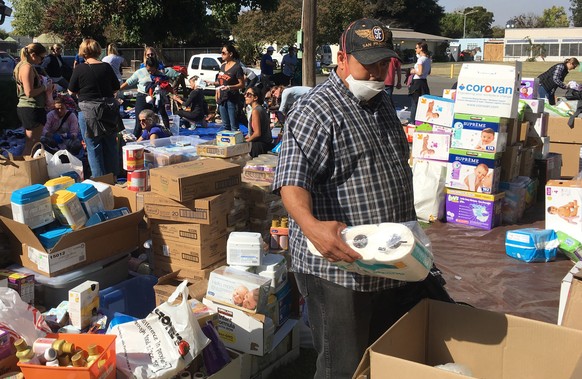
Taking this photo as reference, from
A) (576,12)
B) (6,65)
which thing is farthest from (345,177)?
(576,12)

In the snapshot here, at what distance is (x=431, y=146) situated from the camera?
7.02 meters

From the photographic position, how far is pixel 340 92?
2.38 meters

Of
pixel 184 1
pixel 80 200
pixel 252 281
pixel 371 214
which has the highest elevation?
pixel 184 1

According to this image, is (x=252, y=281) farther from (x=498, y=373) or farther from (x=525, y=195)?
(x=525, y=195)

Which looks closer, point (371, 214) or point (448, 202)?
point (371, 214)

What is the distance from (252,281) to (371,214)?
1.43 metres

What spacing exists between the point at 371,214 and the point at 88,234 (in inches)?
96.1

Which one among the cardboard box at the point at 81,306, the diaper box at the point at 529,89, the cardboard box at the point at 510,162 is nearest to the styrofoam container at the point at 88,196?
the cardboard box at the point at 81,306

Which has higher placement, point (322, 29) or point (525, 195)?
point (322, 29)

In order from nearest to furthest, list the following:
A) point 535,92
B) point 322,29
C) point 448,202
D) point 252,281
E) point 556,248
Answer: point 252,281 → point 556,248 → point 448,202 → point 535,92 → point 322,29

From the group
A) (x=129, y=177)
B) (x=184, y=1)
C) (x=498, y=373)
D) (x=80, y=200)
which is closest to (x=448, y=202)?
(x=129, y=177)

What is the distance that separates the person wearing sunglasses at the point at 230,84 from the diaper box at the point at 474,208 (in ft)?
17.0

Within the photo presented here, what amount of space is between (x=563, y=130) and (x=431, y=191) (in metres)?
3.15

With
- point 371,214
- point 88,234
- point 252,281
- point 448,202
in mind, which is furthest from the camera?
point 448,202
